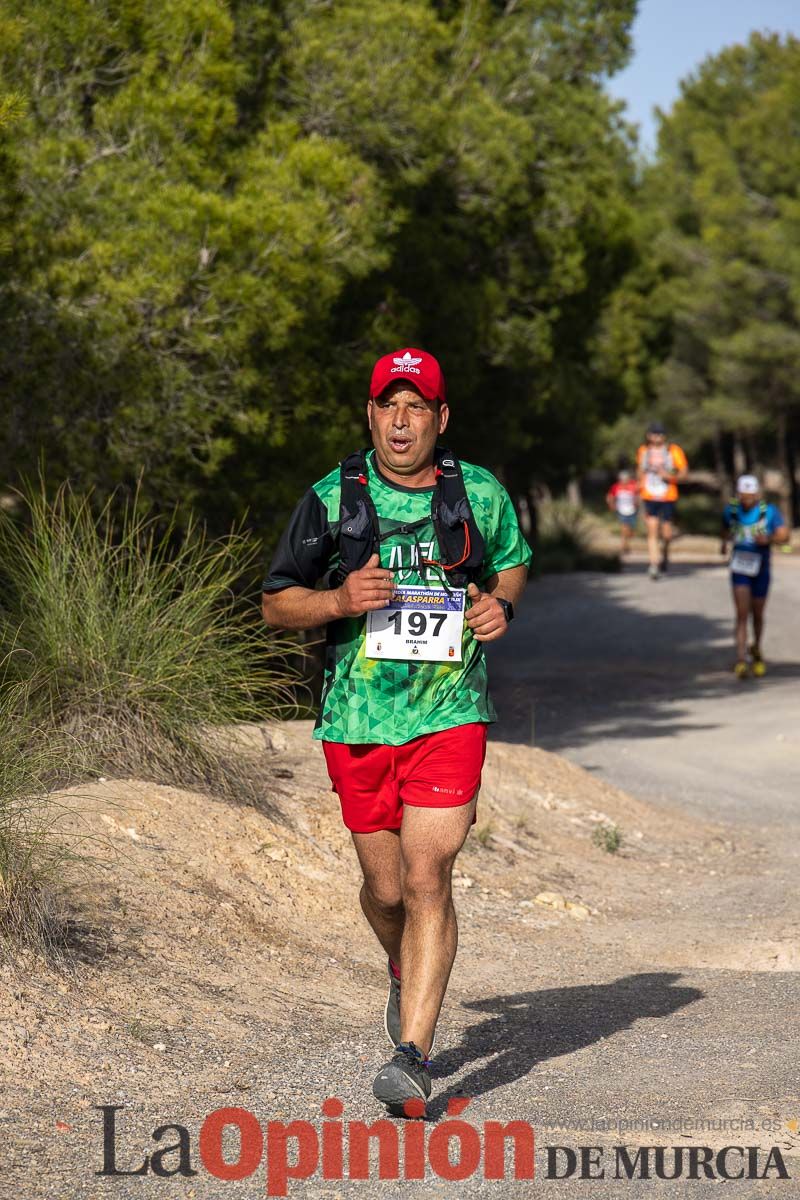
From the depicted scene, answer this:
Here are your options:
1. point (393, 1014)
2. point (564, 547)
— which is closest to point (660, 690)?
point (393, 1014)

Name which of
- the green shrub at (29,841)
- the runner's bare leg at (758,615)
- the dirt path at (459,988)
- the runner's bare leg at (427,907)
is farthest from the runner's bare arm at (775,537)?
the runner's bare leg at (427,907)

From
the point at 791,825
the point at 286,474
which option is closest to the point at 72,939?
the point at 791,825

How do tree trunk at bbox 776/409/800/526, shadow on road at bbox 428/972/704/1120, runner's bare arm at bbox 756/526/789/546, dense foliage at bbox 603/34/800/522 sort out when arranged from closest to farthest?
1. shadow on road at bbox 428/972/704/1120
2. runner's bare arm at bbox 756/526/789/546
3. dense foliage at bbox 603/34/800/522
4. tree trunk at bbox 776/409/800/526

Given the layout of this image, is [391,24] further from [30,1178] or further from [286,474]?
[30,1178]

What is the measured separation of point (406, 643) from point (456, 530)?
36 cm

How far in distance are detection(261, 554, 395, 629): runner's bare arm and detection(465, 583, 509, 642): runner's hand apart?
0.24m

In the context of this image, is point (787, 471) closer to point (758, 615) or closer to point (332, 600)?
point (758, 615)

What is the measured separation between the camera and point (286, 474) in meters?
12.6

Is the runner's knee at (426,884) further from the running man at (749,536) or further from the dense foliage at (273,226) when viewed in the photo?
the running man at (749,536)

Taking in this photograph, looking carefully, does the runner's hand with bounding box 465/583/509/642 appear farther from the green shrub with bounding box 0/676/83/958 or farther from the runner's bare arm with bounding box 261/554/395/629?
the green shrub with bounding box 0/676/83/958

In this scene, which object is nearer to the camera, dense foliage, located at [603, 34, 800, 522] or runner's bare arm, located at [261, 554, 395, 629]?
runner's bare arm, located at [261, 554, 395, 629]

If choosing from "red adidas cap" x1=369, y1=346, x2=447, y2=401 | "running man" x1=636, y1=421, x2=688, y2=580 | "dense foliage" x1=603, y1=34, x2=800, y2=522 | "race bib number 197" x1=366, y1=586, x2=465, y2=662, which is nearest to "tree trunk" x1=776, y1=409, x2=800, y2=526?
"dense foliage" x1=603, y1=34, x2=800, y2=522

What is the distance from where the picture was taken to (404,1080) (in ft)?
15.3

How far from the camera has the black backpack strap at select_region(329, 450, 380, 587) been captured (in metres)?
4.92
